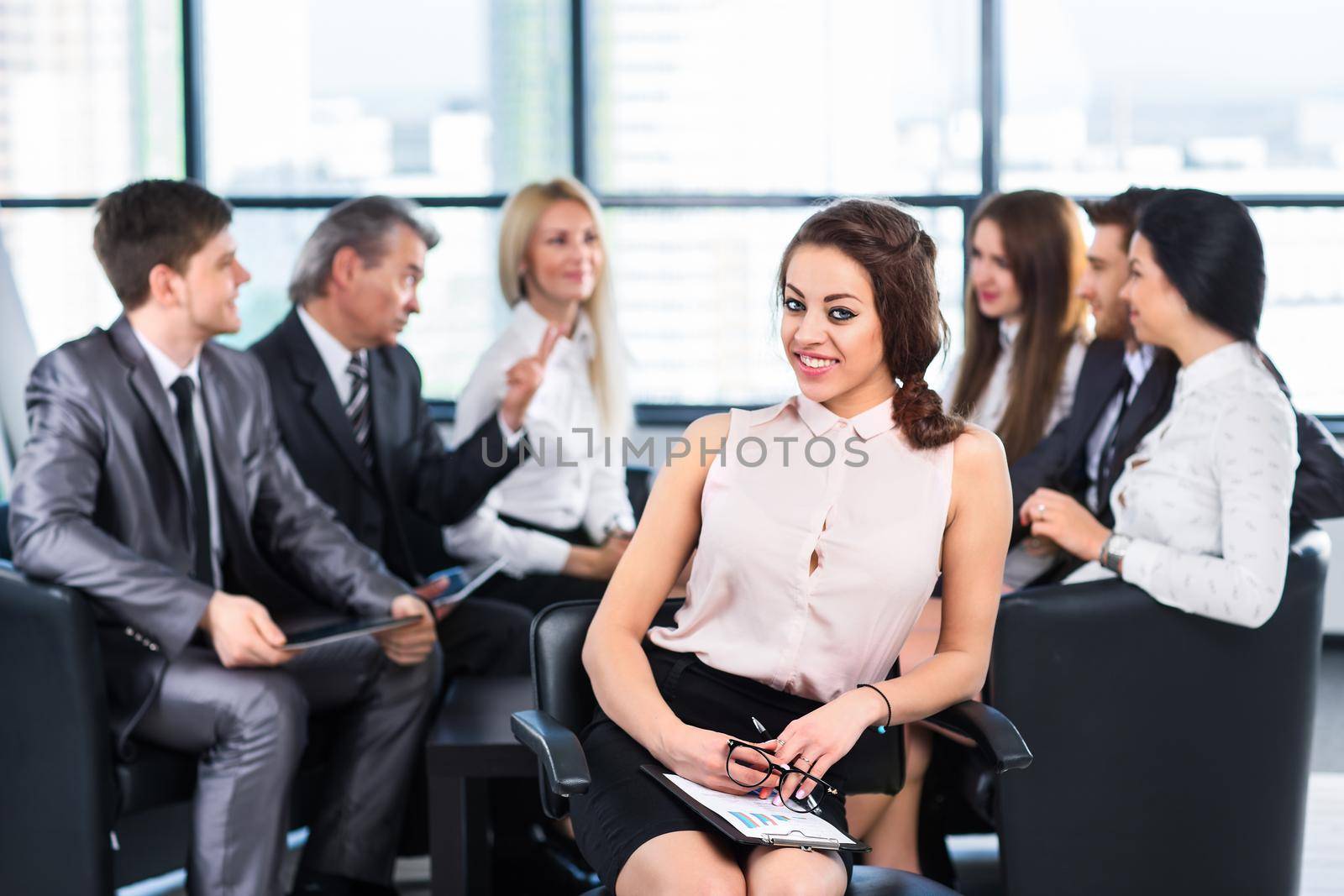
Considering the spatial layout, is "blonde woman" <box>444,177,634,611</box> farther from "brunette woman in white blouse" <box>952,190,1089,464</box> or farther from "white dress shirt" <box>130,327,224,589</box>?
"brunette woman in white blouse" <box>952,190,1089,464</box>

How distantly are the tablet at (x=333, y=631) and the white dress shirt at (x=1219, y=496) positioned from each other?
125 centimetres

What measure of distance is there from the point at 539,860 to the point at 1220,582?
1510 mm

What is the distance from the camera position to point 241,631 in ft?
7.32

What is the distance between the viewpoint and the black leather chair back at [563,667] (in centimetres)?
184

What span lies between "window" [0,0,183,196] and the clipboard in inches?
166

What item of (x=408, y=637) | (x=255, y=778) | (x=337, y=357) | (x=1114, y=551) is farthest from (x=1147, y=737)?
(x=337, y=357)

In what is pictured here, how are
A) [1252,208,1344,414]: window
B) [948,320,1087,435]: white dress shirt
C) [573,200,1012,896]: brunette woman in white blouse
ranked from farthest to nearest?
[1252,208,1344,414]: window
[948,320,1087,435]: white dress shirt
[573,200,1012,896]: brunette woman in white blouse

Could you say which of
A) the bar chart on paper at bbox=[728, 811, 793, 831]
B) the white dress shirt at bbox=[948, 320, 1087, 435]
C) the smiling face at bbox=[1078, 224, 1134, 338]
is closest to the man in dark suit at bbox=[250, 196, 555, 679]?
the white dress shirt at bbox=[948, 320, 1087, 435]

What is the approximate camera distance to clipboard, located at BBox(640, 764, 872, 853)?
1.45m

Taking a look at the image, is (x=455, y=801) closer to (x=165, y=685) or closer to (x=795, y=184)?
(x=165, y=685)

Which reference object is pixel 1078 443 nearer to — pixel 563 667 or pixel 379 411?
pixel 563 667

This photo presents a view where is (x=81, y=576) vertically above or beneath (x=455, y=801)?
above

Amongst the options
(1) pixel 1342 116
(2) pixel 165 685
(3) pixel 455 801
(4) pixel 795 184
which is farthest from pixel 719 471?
(1) pixel 1342 116

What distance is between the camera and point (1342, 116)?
4.67 meters
